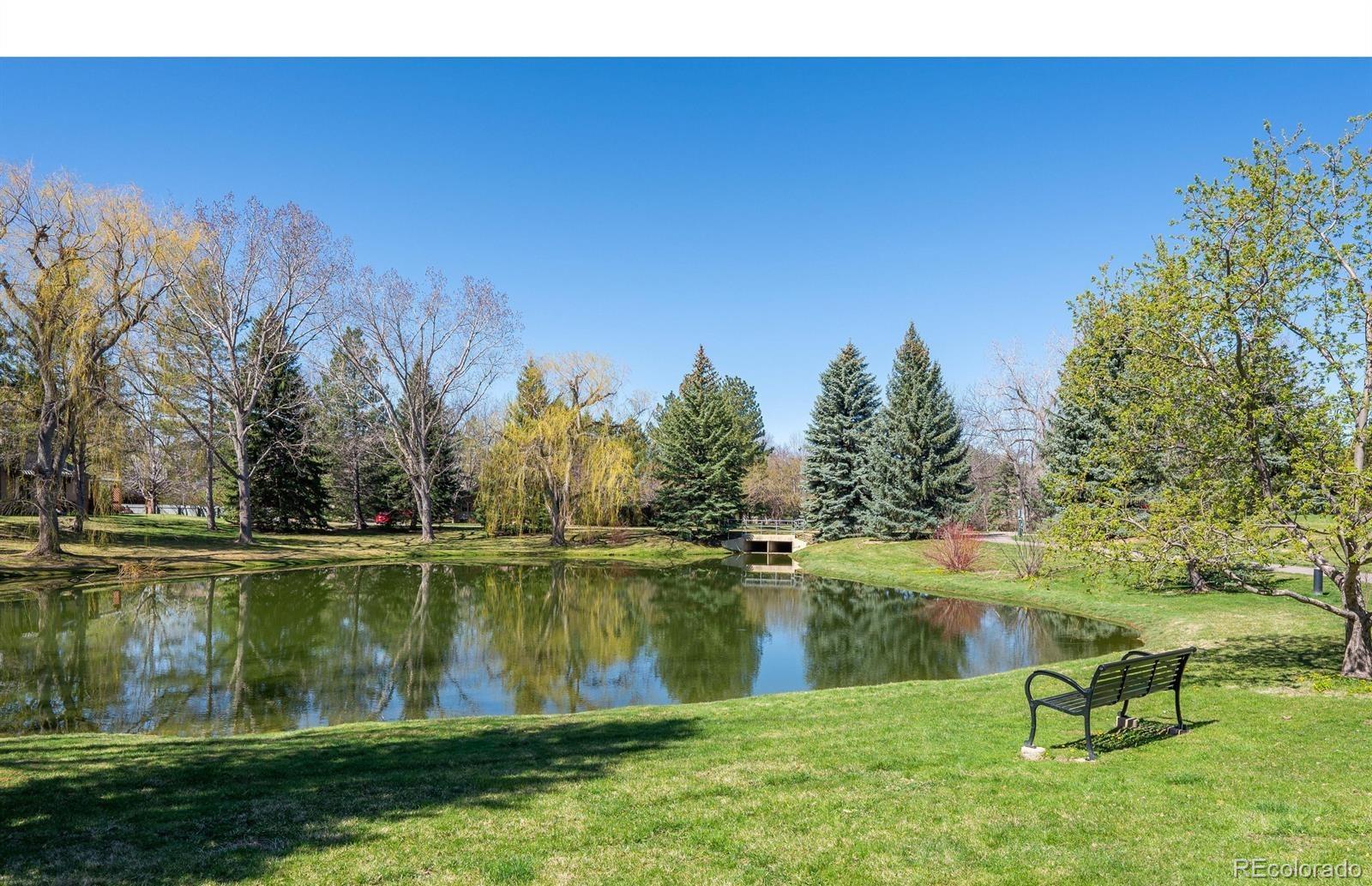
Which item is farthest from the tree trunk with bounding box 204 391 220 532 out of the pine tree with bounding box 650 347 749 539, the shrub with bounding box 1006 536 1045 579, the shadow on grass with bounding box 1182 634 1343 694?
the shadow on grass with bounding box 1182 634 1343 694

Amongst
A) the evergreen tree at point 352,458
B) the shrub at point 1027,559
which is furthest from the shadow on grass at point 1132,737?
the evergreen tree at point 352,458

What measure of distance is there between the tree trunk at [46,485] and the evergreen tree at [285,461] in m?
13.9

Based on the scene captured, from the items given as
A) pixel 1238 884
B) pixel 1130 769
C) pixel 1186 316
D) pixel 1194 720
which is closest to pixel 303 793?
pixel 1238 884

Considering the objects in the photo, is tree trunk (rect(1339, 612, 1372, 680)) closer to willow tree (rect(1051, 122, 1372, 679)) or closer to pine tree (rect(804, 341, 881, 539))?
willow tree (rect(1051, 122, 1372, 679))

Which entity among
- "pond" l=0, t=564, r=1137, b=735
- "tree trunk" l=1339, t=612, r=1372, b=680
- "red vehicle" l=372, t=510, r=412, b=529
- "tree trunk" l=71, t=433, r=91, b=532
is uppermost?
"tree trunk" l=71, t=433, r=91, b=532

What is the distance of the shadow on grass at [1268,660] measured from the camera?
32.6ft

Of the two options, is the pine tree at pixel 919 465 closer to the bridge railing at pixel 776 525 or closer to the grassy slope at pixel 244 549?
the bridge railing at pixel 776 525

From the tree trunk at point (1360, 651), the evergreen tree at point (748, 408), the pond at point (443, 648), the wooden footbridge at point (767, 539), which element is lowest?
the pond at point (443, 648)

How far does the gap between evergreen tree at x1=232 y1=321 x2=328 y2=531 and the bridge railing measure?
2785cm

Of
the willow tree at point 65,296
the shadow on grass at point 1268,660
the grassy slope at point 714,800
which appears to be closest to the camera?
the grassy slope at point 714,800

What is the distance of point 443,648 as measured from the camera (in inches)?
636

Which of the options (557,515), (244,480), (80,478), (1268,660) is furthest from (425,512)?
(1268,660)

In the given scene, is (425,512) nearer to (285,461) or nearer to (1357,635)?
(285,461)

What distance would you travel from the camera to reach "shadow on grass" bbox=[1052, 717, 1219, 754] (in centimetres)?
701
